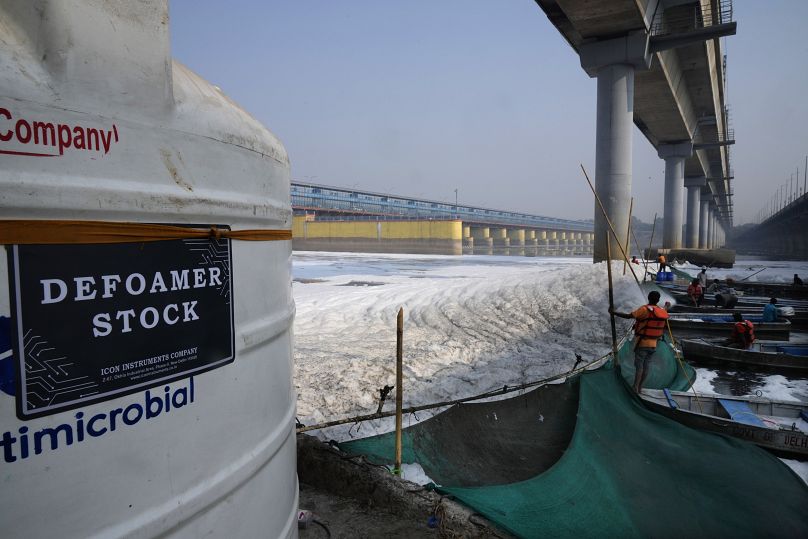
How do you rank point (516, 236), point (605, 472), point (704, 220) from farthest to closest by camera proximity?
point (516, 236)
point (704, 220)
point (605, 472)

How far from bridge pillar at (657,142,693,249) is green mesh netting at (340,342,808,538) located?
39.9m

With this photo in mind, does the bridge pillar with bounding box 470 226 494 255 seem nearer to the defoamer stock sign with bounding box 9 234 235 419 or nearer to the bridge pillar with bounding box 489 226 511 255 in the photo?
the bridge pillar with bounding box 489 226 511 255

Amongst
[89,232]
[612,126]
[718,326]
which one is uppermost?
[612,126]

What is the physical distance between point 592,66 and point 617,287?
41.2ft

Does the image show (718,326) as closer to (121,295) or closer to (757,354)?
(757,354)

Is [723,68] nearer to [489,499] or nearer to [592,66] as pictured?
[592,66]

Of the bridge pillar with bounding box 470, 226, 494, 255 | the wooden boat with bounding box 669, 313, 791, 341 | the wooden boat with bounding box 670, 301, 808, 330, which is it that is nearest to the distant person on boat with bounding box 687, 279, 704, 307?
the wooden boat with bounding box 670, 301, 808, 330

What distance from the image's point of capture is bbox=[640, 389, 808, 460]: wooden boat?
20.4 feet

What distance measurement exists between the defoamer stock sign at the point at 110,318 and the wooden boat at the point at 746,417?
540cm

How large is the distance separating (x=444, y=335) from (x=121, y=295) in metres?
12.1

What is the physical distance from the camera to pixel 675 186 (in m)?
41.3

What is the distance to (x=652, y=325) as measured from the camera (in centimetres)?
811

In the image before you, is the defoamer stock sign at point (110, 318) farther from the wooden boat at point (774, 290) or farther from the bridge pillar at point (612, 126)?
the wooden boat at point (774, 290)

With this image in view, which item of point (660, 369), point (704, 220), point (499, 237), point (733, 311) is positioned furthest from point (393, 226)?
point (660, 369)
